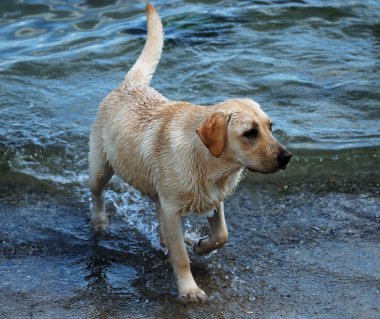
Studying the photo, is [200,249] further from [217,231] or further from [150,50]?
[150,50]

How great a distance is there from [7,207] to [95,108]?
2545 millimetres

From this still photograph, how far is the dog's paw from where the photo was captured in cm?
541

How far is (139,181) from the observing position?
5961 mm

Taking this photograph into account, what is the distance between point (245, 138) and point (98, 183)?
1.92 meters

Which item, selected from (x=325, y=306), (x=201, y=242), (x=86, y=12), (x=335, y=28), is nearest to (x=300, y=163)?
(x=201, y=242)

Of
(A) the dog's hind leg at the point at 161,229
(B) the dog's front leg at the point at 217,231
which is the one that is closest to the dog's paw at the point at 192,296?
(B) the dog's front leg at the point at 217,231

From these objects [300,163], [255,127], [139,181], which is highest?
[255,127]

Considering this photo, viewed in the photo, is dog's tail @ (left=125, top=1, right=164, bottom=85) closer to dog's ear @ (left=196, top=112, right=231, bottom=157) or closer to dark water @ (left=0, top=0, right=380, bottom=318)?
dark water @ (left=0, top=0, right=380, bottom=318)

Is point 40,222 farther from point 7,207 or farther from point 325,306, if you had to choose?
point 325,306

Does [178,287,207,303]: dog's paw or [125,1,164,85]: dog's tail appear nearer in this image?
[178,287,207,303]: dog's paw

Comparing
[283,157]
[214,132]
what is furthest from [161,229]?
[283,157]

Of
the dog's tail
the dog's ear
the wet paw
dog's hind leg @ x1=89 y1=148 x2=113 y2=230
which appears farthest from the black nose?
the dog's tail

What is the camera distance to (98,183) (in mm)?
6598

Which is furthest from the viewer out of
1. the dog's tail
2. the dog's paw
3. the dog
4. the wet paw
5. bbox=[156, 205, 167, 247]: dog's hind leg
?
the dog's tail
